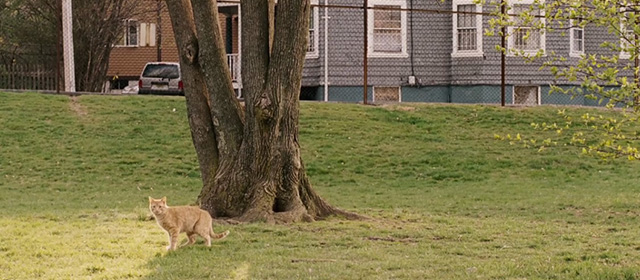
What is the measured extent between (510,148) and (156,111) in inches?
349

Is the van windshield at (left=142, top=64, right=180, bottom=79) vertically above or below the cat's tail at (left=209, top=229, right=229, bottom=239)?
above

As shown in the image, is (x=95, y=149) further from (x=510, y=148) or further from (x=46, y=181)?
(x=510, y=148)

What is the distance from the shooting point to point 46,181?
72.3ft

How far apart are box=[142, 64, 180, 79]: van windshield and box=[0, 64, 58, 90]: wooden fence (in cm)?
917

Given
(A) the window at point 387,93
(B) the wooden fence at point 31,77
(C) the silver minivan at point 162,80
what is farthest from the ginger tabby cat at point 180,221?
(C) the silver minivan at point 162,80

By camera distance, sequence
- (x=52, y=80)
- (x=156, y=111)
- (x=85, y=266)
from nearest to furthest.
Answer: (x=85, y=266)
(x=156, y=111)
(x=52, y=80)

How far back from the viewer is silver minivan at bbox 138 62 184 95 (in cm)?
3897

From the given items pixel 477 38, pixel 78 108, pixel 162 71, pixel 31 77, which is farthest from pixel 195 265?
pixel 162 71

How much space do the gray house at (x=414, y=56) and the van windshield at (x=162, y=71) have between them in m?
5.45

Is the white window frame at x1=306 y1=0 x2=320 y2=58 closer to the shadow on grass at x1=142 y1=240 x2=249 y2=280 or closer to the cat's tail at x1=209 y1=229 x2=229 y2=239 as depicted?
the cat's tail at x1=209 y1=229 x2=229 y2=239

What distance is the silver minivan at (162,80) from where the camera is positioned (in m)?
39.0

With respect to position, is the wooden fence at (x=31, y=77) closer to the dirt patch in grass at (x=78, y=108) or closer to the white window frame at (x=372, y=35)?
the dirt patch in grass at (x=78, y=108)

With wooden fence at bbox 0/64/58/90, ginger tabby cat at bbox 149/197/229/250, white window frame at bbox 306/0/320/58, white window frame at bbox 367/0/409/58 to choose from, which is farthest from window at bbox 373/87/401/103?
ginger tabby cat at bbox 149/197/229/250

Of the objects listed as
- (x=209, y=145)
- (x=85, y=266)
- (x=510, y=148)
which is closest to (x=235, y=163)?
(x=209, y=145)
